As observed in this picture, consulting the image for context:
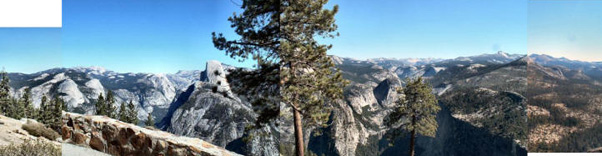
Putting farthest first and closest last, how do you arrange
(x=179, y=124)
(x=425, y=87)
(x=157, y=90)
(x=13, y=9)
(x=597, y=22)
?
(x=597, y=22) < (x=13, y=9) < (x=425, y=87) < (x=157, y=90) < (x=179, y=124)

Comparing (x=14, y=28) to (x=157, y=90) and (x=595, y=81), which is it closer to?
(x=157, y=90)

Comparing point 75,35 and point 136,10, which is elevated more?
point 136,10

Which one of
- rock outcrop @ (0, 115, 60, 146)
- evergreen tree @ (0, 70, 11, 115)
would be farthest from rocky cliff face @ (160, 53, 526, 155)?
evergreen tree @ (0, 70, 11, 115)

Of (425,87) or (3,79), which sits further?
(3,79)

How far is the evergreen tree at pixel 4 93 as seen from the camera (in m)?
13.8

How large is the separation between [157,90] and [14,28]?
50.4 feet

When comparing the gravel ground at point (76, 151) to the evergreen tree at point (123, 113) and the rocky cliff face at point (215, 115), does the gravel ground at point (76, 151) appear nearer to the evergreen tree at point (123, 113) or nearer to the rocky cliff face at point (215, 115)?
the evergreen tree at point (123, 113)

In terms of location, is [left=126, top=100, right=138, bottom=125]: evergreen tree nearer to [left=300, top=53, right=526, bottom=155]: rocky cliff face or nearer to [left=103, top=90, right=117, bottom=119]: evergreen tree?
[left=103, top=90, right=117, bottom=119]: evergreen tree

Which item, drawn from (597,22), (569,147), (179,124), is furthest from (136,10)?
(597,22)

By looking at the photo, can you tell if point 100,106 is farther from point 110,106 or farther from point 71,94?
point 71,94

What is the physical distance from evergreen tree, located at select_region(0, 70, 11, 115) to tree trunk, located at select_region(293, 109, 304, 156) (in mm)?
14172

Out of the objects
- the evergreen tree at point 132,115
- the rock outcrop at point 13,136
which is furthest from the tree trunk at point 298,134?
the rock outcrop at point 13,136

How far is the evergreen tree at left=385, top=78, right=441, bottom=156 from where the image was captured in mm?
8398

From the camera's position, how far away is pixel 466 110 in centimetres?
1565
